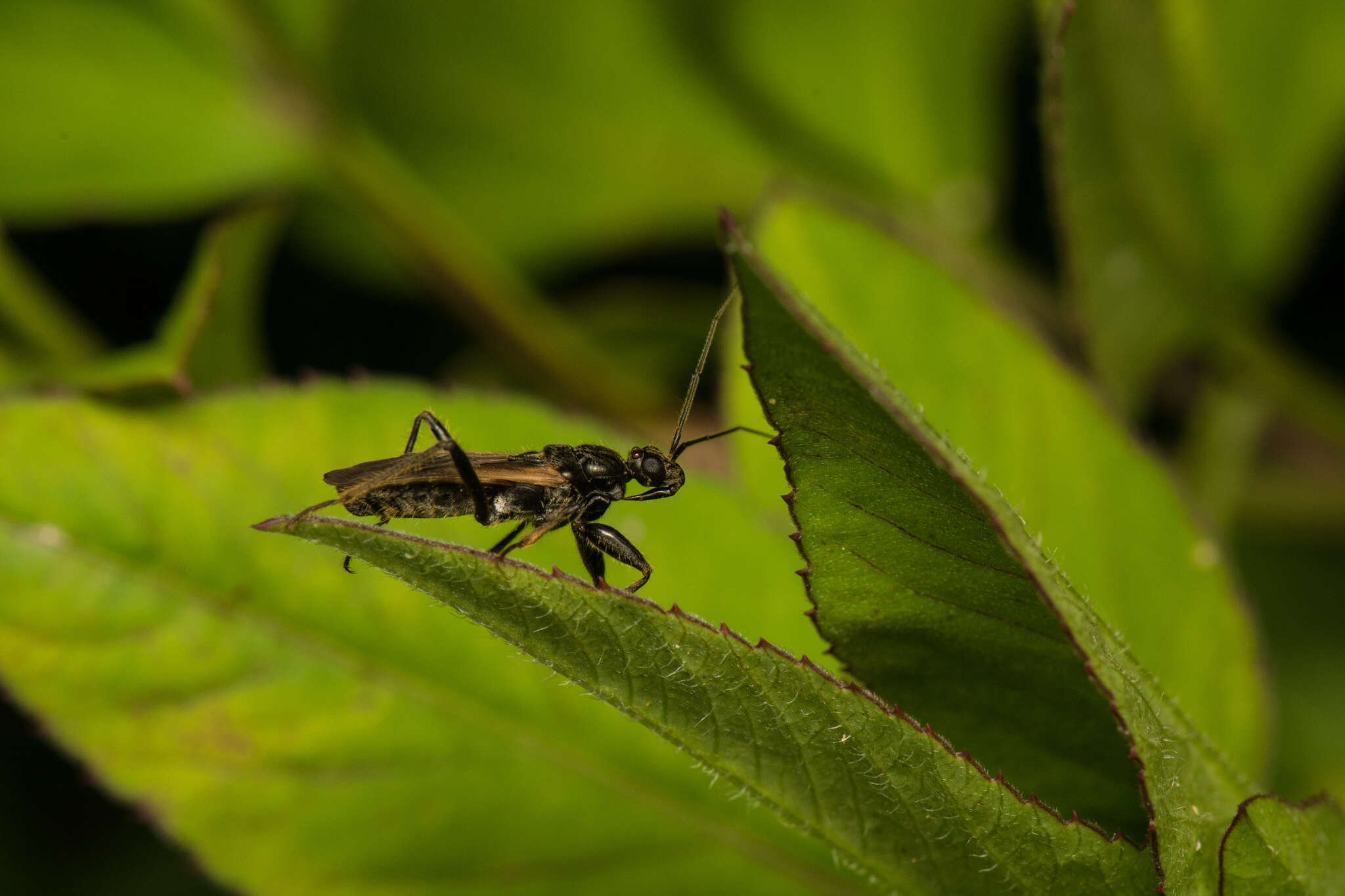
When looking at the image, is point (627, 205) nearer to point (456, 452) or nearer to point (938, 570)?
point (456, 452)

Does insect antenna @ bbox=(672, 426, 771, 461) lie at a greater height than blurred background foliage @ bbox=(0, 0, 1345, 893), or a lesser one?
lesser

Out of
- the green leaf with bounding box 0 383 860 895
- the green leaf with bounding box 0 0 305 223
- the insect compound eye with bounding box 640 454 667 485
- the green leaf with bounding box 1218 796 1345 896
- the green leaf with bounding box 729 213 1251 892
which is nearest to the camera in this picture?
the green leaf with bounding box 729 213 1251 892

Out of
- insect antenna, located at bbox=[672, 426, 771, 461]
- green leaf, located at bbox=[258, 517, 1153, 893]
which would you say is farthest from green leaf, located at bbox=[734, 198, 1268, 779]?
green leaf, located at bbox=[258, 517, 1153, 893]

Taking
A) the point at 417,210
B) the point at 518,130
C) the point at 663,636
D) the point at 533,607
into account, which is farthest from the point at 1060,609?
the point at 518,130

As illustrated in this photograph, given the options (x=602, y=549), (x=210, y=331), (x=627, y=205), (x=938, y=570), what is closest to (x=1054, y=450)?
(x=602, y=549)

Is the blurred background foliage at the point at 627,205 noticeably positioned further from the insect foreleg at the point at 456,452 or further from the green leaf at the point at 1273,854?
the green leaf at the point at 1273,854

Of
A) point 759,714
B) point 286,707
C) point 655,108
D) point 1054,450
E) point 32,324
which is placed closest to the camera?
point 759,714

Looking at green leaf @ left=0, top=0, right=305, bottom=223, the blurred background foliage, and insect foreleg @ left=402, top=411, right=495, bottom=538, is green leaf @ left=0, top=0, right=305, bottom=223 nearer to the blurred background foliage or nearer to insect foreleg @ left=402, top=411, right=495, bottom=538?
the blurred background foliage
